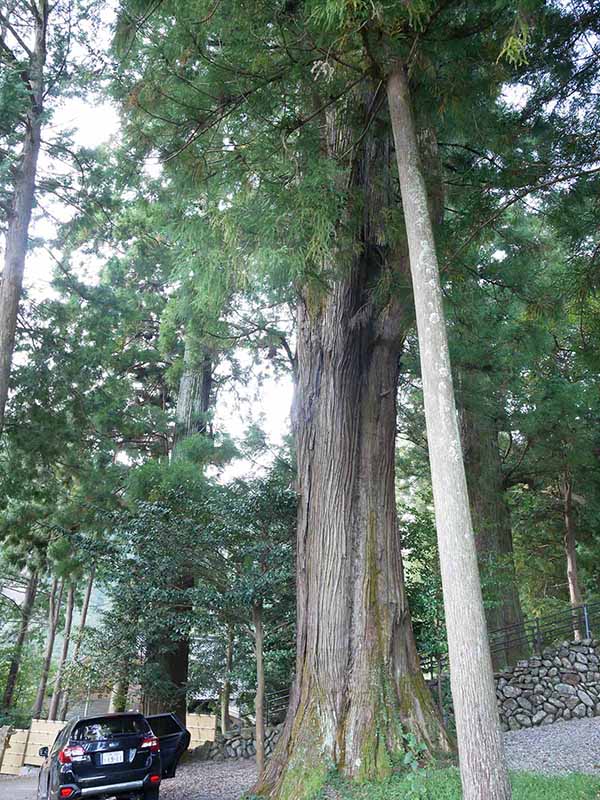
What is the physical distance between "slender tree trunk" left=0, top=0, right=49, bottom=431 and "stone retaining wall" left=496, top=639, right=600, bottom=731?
8.73 m

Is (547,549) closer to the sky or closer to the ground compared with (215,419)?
closer to the ground

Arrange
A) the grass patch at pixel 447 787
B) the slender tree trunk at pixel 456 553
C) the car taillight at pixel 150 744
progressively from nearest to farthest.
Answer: the slender tree trunk at pixel 456 553 < the grass patch at pixel 447 787 < the car taillight at pixel 150 744

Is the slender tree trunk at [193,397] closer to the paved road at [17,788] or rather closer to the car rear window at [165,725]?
the car rear window at [165,725]

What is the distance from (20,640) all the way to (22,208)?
565 inches

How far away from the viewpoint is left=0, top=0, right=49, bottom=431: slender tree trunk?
28.1 ft

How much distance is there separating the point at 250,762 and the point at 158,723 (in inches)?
92.0

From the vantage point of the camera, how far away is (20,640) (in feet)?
59.5

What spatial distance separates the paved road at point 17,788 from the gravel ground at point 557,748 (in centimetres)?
707

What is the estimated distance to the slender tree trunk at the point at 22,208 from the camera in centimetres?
855

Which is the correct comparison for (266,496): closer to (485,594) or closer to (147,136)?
(485,594)

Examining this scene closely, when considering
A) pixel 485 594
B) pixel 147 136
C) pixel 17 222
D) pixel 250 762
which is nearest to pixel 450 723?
pixel 485 594

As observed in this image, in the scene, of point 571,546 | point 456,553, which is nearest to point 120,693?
point 456,553

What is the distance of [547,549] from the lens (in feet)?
56.6

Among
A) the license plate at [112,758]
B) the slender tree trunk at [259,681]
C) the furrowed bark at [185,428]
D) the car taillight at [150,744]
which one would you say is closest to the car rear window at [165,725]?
the slender tree trunk at [259,681]
